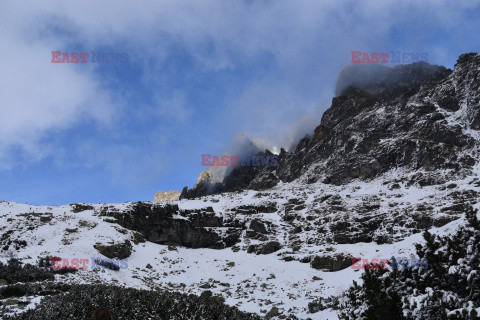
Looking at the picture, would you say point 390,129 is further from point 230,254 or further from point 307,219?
point 230,254

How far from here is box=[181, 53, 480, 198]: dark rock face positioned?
66125mm

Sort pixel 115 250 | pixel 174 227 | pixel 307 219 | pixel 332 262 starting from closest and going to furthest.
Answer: pixel 332 262 < pixel 115 250 < pixel 174 227 < pixel 307 219

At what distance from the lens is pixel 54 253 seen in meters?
33.3

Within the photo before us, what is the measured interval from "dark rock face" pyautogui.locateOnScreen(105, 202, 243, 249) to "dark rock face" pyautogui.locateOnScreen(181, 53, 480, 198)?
35989 millimetres

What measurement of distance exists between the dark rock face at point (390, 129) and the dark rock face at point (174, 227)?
36.0 m

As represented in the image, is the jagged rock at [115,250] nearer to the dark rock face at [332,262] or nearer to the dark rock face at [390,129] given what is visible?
the dark rock face at [332,262]

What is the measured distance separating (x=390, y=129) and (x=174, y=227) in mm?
63792

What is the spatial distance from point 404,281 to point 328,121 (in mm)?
99006

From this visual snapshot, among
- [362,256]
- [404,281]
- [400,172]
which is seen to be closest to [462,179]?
[400,172]

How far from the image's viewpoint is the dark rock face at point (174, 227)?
2174 inches

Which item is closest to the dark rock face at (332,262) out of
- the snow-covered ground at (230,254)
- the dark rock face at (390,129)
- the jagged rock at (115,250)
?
the snow-covered ground at (230,254)

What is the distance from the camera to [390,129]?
263 ft
